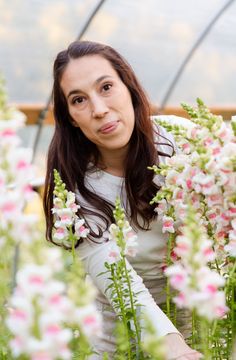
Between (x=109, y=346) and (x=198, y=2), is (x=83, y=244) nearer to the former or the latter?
(x=109, y=346)

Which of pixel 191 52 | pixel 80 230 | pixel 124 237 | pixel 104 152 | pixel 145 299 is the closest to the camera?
pixel 124 237

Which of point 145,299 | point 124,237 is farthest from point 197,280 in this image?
point 145,299

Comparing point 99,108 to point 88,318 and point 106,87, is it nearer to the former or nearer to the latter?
point 106,87

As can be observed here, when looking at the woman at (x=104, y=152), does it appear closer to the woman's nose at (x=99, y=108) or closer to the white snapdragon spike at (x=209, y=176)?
the woman's nose at (x=99, y=108)

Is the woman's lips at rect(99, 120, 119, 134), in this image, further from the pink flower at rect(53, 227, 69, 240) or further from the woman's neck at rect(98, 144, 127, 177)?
the pink flower at rect(53, 227, 69, 240)

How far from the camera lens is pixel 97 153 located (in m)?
1.73

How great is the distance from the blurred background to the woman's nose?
2.97 meters

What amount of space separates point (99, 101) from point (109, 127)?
56mm

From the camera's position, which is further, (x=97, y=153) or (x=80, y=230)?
(x=97, y=153)

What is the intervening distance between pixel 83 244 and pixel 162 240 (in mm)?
187

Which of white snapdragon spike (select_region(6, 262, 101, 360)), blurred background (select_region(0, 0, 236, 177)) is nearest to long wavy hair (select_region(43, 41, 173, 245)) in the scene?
white snapdragon spike (select_region(6, 262, 101, 360))

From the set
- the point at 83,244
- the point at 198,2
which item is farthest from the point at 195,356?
the point at 198,2

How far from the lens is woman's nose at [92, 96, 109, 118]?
1485 millimetres

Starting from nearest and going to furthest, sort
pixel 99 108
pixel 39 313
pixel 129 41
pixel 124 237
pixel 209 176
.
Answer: pixel 39 313
pixel 209 176
pixel 124 237
pixel 99 108
pixel 129 41
